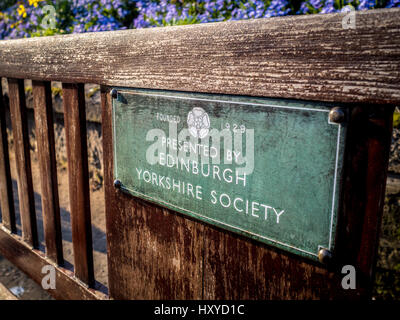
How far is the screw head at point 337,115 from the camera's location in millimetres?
756

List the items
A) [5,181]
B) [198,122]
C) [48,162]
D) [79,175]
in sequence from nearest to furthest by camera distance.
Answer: [198,122] < [79,175] < [48,162] < [5,181]

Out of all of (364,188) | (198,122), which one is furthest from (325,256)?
(198,122)

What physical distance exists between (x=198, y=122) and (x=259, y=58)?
10.1 inches

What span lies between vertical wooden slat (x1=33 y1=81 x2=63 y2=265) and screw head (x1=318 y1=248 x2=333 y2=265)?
1251 mm

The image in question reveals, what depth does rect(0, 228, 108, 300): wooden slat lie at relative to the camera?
157 centimetres

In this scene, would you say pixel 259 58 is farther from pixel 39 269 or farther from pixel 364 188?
pixel 39 269

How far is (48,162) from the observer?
1.63 metres

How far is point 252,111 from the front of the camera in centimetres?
90

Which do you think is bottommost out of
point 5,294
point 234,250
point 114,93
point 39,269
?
point 5,294

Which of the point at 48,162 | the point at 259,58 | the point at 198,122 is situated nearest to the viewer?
the point at 259,58

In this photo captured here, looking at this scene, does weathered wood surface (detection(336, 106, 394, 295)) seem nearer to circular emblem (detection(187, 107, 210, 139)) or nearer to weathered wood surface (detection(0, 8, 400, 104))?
weathered wood surface (detection(0, 8, 400, 104))

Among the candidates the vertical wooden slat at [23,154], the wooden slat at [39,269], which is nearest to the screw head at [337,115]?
the wooden slat at [39,269]

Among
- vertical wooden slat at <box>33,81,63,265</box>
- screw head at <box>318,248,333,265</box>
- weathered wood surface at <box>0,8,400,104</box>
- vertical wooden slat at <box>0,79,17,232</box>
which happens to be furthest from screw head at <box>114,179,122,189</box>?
vertical wooden slat at <box>0,79,17,232</box>

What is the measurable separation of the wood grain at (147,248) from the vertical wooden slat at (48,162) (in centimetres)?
41
